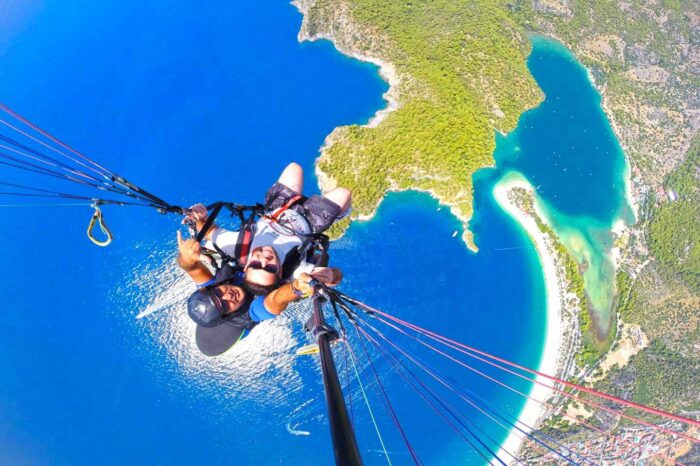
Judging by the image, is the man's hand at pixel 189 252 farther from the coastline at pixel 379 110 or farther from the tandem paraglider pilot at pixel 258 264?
the coastline at pixel 379 110

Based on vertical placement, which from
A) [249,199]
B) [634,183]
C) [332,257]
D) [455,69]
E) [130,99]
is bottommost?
[634,183]

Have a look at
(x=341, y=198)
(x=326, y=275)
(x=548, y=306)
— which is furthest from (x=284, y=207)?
(x=548, y=306)

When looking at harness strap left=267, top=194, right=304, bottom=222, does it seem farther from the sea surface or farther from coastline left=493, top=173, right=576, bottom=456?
coastline left=493, top=173, right=576, bottom=456

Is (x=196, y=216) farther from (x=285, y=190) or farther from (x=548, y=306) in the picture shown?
(x=548, y=306)

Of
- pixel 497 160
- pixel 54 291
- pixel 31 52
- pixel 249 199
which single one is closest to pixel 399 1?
pixel 497 160

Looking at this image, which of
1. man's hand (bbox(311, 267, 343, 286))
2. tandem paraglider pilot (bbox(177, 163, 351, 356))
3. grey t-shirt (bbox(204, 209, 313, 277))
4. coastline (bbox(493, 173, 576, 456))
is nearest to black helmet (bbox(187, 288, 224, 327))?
tandem paraglider pilot (bbox(177, 163, 351, 356))

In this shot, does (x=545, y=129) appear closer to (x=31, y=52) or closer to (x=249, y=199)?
(x=249, y=199)

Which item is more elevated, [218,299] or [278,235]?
[278,235]

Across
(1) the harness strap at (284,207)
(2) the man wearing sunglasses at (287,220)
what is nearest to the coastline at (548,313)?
(2) the man wearing sunglasses at (287,220)
